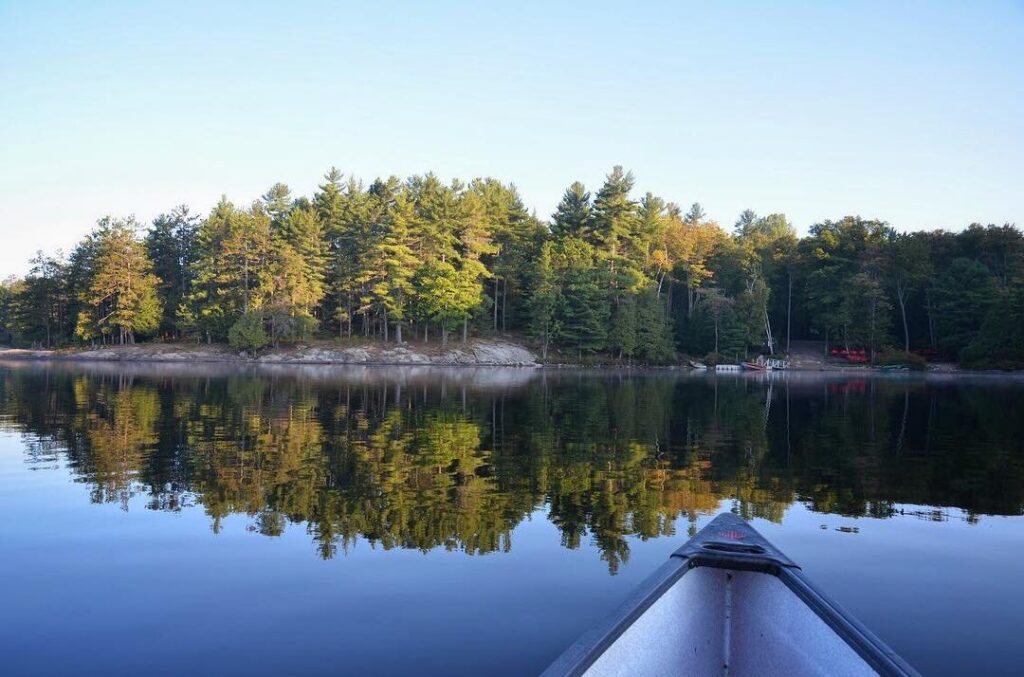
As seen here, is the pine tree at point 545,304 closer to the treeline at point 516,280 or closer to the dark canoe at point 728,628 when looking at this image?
the treeline at point 516,280

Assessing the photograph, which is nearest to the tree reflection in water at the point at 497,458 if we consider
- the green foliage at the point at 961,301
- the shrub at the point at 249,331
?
the shrub at the point at 249,331

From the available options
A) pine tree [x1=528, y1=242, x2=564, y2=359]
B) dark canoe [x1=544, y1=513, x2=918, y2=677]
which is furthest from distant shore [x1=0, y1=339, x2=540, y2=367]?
dark canoe [x1=544, y1=513, x2=918, y2=677]

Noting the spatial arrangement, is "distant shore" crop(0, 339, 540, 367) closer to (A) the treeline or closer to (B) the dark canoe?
(A) the treeline

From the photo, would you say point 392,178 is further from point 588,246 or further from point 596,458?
point 596,458

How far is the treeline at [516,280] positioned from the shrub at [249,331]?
111mm

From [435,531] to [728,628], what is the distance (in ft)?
14.1

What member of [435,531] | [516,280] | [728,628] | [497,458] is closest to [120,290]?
[516,280]

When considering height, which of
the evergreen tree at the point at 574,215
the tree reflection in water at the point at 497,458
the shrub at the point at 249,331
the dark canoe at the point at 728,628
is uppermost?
the evergreen tree at the point at 574,215

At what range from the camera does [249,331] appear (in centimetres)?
5406

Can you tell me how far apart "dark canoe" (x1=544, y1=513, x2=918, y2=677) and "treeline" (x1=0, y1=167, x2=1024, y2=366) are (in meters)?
50.8

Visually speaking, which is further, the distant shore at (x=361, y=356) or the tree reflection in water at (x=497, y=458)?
the distant shore at (x=361, y=356)

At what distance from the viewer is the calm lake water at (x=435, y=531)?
543 centimetres

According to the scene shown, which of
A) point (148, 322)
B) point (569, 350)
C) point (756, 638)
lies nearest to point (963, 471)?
point (756, 638)

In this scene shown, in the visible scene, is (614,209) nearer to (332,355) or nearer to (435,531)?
(332,355)
